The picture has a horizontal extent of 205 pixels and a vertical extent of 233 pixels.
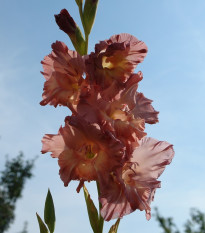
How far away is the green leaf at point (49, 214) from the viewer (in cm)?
157

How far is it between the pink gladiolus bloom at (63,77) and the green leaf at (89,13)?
34cm

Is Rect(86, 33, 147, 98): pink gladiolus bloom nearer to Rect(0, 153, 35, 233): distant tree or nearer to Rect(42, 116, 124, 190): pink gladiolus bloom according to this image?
Rect(42, 116, 124, 190): pink gladiolus bloom

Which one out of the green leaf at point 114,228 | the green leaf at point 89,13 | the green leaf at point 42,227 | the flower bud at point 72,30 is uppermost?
the green leaf at point 89,13

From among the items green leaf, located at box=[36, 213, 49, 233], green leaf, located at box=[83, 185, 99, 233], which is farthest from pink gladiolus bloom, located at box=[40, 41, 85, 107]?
green leaf, located at box=[36, 213, 49, 233]

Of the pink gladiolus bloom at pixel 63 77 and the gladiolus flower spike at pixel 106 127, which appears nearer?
the gladiolus flower spike at pixel 106 127

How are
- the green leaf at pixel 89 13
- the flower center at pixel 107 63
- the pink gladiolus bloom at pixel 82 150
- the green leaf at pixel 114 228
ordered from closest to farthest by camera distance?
the pink gladiolus bloom at pixel 82 150
the flower center at pixel 107 63
the green leaf at pixel 114 228
the green leaf at pixel 89 13

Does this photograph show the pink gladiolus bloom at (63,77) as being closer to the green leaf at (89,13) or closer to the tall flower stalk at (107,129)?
the tall flower stalk at (107,129)

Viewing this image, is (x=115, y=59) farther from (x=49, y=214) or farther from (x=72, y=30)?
(x=49, y=214)

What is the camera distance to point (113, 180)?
132 centimetres

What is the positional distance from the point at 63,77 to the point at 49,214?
0.64 m

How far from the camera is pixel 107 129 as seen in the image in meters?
1.32

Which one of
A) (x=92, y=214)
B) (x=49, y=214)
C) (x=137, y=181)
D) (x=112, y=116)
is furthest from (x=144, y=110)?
(x=49, y=214)

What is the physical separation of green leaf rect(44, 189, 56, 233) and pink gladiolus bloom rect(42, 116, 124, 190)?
0.32 m

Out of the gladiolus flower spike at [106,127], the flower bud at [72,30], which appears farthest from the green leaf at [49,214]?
the flower bud at [72,30]
